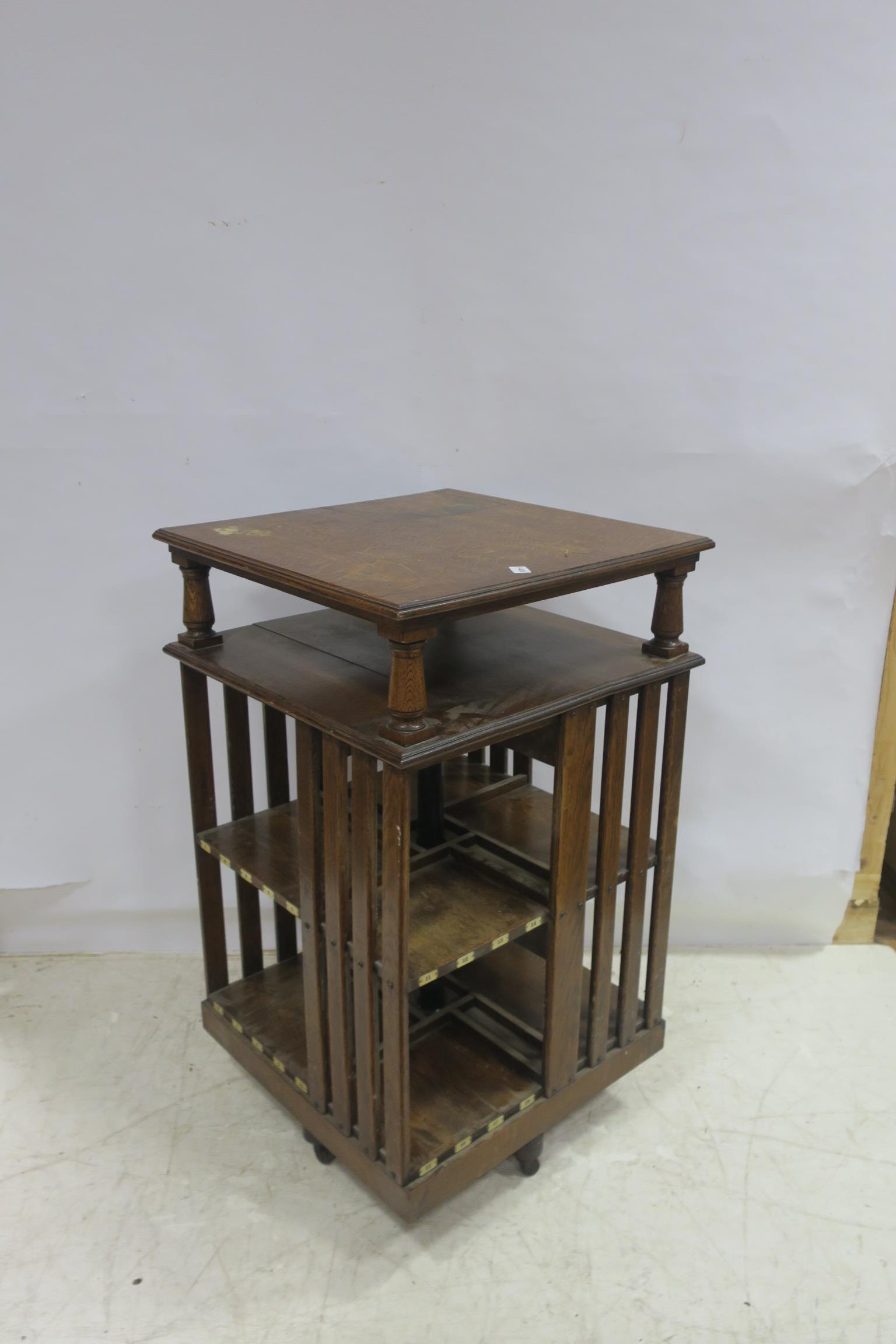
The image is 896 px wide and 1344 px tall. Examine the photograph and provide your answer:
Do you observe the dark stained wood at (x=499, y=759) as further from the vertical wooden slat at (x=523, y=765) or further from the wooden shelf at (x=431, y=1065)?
the wooden shelf at (x=431, y=1065)

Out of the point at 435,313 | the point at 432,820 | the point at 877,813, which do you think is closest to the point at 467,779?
the point at 432,820

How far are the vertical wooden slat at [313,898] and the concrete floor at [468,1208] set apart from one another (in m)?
0.28

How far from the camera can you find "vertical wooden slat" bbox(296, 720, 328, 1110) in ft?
5.45

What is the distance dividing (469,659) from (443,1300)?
108cm

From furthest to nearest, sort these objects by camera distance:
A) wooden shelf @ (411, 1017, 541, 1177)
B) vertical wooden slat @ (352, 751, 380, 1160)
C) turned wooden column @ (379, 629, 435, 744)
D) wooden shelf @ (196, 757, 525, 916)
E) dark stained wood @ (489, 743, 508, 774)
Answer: dark stained wood @ (489, 743, 508, 774) < wooden shelf @ (196, 757, 525, 916) < wooden shelf @ (411, 1017, 541, 1177) < vertical wooden slat @ (352, 751, 380, 1160) < turned wooden column @ (379, 629, 435, 744)

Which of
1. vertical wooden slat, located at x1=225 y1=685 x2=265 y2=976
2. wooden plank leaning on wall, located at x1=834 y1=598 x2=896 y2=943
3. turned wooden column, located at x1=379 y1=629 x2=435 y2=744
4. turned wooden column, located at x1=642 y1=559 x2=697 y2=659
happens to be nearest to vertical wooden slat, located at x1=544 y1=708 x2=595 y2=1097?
turned wooden column, located at x1=642 y1=559 x2=697 y2=659

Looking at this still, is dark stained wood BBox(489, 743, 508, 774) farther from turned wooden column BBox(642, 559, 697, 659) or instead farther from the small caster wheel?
the small caster wheel

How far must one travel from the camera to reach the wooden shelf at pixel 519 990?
1.99 metres

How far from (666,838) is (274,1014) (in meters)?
0.88

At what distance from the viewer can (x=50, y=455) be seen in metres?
2.17

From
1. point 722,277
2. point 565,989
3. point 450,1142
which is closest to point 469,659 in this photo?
point 565,989

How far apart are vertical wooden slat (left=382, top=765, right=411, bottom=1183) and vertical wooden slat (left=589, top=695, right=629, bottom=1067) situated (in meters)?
0.40

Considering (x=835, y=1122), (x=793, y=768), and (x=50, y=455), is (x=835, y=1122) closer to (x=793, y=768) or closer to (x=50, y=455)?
(x=793, y=768)

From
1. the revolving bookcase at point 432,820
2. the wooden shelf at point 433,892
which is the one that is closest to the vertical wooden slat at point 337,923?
the revolving bookcase at point 432,820
